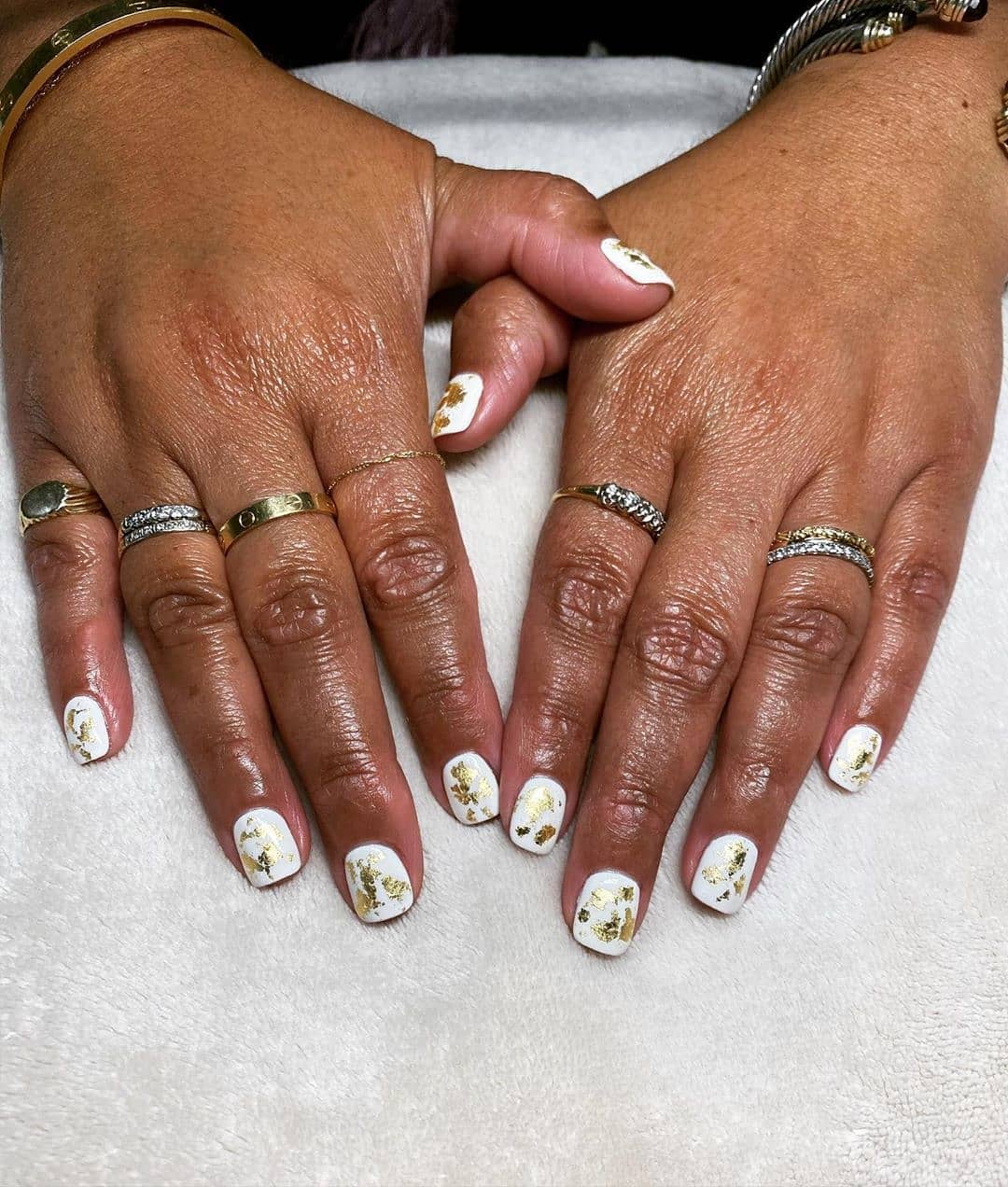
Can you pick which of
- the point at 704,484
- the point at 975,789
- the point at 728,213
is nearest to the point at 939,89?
the point at 728,213

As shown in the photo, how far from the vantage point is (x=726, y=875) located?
74 cm

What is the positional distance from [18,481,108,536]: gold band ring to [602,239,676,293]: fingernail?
1.55ft

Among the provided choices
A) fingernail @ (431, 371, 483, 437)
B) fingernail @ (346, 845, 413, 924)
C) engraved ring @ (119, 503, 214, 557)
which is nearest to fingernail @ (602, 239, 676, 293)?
fingernail @ (431, 371, 483, 437)

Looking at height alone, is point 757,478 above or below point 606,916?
above

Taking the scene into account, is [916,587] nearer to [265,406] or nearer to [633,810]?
[633,810]

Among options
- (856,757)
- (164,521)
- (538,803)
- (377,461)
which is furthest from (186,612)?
(856,757)

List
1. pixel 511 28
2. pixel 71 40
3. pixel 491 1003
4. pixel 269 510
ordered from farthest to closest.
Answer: pixel 511 28
pixel 71 40
pixel 269 510
pixel 491 1003

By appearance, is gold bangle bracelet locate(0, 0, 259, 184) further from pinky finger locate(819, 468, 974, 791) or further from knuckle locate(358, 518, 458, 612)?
pinky finger locate(819, 468, 974, 791)

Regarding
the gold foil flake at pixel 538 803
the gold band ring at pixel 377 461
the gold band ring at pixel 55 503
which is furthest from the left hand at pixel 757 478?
the gold band ring at pixel 55 503

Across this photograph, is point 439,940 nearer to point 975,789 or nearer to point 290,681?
point 290,681

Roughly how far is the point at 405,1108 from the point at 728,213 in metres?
0.76

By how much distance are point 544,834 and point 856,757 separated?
250 millimetres

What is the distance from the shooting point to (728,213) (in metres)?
0.92

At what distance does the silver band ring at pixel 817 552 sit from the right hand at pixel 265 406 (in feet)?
0.78
